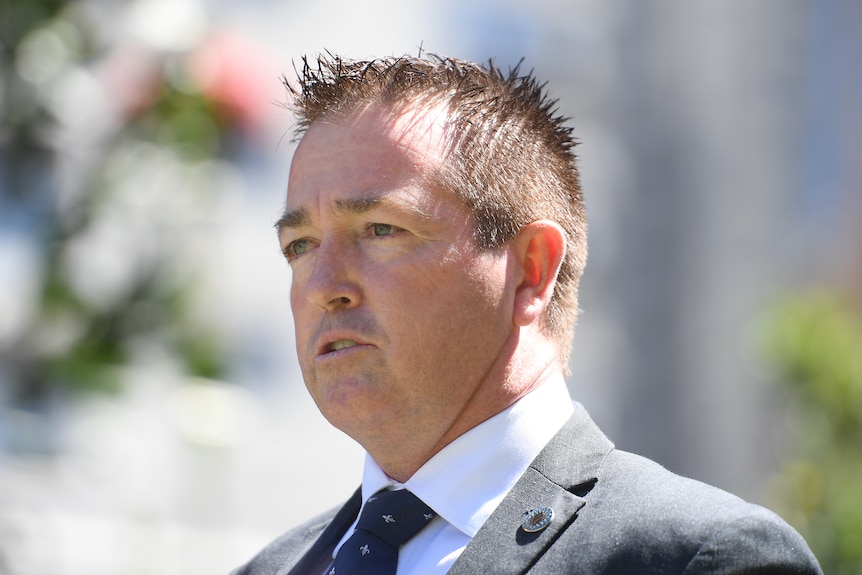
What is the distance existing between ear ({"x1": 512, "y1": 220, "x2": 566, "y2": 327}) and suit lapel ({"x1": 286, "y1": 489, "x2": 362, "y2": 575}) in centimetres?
54

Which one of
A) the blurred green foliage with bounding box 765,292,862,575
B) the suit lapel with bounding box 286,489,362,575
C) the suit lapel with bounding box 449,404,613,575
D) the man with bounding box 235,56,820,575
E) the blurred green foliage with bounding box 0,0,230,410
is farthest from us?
the blurred green foliage with bounding box 765,292,862,575

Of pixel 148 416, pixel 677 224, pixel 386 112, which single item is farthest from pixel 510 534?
pixel 677 224

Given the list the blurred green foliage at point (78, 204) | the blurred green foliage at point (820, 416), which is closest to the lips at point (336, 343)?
the blurred green foliage at point (78, 204)

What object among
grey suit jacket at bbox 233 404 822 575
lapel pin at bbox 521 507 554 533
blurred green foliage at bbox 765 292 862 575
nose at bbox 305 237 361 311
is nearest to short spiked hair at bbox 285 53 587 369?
nose at bbox 305 237 361 311

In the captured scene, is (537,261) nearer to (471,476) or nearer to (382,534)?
(471,476)

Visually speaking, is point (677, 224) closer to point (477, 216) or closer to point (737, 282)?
point (737, 282)

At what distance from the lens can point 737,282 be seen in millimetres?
13250

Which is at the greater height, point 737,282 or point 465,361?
point 737,282

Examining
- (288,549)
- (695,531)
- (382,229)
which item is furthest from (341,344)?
(695,531)

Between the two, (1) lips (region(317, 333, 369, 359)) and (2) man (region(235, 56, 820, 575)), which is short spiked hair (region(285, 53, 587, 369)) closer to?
(2) man (region(235, 56, 820, 575))

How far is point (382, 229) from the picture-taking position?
2.42 meters

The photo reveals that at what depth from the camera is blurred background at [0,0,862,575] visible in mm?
5281

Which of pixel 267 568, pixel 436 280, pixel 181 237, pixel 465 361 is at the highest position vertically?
pixel 181 237

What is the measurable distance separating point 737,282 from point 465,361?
11.3 m
